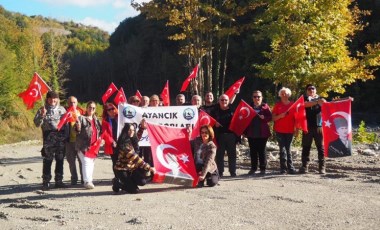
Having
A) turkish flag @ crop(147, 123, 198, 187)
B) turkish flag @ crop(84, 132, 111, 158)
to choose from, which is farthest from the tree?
turkish flag @ crop(84, 132, 111, 158)

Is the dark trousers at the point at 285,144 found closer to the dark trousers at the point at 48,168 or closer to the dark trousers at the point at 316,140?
the dark trousers at the point at 316,140

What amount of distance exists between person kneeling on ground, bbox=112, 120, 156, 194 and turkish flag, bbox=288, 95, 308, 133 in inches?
129

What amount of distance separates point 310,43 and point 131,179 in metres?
8.14

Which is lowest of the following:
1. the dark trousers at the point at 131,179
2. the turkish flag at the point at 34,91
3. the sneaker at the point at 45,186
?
the sneaker at the point at 45,186

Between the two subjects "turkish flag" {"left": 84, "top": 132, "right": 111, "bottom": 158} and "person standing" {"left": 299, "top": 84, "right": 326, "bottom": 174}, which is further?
"person standing" {"left": 299, "top": 84, "right": 326, "bottom": 174}

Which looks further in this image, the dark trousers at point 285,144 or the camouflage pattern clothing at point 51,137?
the dark trousers at point 285,144

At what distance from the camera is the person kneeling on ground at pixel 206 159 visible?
8570 millimetres

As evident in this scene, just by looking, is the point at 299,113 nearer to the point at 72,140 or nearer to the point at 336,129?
the point at 336,129

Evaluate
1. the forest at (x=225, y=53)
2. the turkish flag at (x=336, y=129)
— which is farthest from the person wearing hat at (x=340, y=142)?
the forest at (x=225, y=53)

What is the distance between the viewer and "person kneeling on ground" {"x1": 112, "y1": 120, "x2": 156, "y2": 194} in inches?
329

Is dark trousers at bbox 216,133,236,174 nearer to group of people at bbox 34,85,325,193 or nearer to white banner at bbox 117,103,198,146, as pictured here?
group of people at bbox 34,85,325,193

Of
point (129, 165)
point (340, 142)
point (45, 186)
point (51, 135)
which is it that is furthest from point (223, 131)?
point (45, 186)

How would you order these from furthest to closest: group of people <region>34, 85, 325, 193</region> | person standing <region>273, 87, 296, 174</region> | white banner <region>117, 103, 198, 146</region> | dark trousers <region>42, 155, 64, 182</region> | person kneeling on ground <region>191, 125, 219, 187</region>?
person standing <region>273, 87, 296, 174</region> → white banner <region>117, 103, 198, 146</region> → dark trousers <region>42, 155, 64, 182</region> → person kneeling on ground <region>191, 125, 219, 187</region> → group of people <region>34, 85, 325, 193</region>

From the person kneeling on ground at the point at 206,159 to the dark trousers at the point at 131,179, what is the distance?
1109 millimetres
